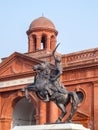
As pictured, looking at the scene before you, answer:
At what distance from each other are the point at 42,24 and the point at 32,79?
781 centimetres

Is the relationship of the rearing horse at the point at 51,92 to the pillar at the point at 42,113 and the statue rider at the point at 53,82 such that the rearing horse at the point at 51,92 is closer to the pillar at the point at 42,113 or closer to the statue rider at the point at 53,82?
the statue rider at the point at 53,82

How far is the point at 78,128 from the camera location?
16391 mm

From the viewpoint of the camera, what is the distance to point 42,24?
156ft

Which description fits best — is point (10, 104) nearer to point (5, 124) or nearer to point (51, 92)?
point (5, 124)

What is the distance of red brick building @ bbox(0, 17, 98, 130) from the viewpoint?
3856cm

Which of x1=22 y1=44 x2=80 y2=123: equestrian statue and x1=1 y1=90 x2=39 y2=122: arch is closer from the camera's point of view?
x1=22 y1=44 x2=80 y2=123: equestrian statue

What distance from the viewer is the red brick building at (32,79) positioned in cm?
3856

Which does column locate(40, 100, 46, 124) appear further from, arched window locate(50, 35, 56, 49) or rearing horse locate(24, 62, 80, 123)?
rearing horse locate(24, 62, 80, 123)

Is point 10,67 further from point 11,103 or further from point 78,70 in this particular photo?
point 78,70

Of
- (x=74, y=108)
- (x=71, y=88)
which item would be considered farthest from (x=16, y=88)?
(x=74, y=108)

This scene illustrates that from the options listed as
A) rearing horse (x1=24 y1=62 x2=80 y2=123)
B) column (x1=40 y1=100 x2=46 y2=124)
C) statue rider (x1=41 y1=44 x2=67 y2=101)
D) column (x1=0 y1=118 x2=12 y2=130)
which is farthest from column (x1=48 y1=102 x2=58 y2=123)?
rearing horse (x1=24 y1=62 x2=80 y2=123)

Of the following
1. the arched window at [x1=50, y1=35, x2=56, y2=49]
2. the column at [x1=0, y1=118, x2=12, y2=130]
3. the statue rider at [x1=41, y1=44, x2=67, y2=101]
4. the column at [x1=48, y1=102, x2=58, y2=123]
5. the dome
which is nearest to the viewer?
the statue rider at [x1=41, y1=44, x2=67, y2=101]

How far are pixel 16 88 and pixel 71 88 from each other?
6.19 meters

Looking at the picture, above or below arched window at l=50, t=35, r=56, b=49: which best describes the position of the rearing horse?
below
